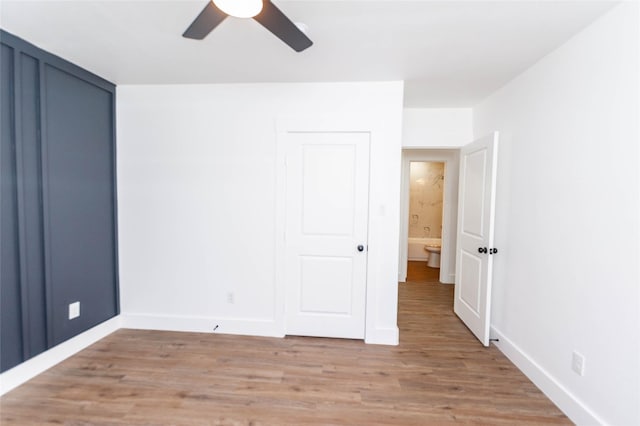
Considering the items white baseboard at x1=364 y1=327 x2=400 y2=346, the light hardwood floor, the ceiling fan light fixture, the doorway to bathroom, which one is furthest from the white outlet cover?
the doorway to bathroom

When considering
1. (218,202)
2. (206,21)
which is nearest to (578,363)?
(206,21)

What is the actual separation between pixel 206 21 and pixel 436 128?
2777mm

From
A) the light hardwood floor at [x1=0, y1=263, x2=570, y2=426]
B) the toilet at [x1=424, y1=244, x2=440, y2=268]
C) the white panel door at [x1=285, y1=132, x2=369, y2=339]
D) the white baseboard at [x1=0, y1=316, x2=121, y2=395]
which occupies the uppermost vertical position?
the white panel door at [x1=285, y1=132, x2=369, y2=339]

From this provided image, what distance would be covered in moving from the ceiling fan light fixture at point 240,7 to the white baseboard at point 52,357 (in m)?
2.68

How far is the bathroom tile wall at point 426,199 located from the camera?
267 inches

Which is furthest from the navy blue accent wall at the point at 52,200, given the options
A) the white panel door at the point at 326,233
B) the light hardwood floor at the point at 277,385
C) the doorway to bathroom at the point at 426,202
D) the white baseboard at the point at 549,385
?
the doorway to bathroom at the point at 426,202

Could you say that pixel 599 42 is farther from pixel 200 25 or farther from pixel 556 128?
pixel 200 25

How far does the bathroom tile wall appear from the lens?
6.79 meters

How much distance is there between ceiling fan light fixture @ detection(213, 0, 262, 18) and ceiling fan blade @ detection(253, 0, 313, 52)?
0.03 meters

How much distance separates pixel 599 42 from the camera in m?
1.70

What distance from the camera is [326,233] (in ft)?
9.07

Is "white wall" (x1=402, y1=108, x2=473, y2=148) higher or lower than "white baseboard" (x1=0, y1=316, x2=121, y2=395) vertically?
higher

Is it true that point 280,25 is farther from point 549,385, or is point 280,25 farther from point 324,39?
point 549,385

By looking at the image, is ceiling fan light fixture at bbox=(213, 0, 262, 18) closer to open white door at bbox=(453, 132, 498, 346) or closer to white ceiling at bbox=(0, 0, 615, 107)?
white ceiling at bbox=(0, 0, 615, 107)
